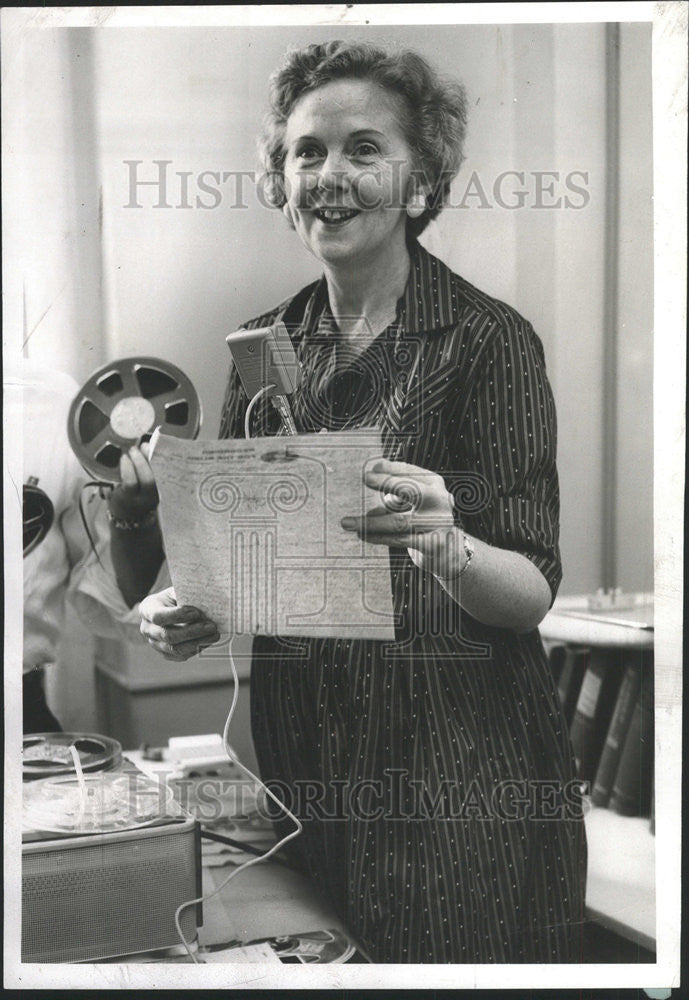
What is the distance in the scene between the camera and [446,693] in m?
1.42

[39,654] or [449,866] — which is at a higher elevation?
[39,654]

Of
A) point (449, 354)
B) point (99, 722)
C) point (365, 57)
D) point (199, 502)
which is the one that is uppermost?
point (365, 57)

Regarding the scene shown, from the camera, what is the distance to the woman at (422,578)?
4.59 ft

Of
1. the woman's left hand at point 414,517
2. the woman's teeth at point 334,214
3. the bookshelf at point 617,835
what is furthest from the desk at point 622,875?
the woman's teeth at point 334,214

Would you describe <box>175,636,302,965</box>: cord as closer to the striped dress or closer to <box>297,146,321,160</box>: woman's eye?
the striped dress

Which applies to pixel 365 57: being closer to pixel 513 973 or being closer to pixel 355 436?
pixel 355 436

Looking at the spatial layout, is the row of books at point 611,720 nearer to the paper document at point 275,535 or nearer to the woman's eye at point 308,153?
the paper document at point 275,535

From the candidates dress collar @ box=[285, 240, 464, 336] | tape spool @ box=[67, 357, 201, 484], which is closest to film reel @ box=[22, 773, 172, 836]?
tape spool @ box=[67, 357, 201, 484]

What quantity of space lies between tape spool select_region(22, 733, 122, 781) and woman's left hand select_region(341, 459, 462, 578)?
53cm

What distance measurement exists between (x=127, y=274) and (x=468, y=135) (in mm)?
545

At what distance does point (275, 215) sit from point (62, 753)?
0.88 m

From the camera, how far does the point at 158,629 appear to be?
145cm

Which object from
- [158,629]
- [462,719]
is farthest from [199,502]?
[462,719]

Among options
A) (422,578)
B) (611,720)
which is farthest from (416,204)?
(611,720)
